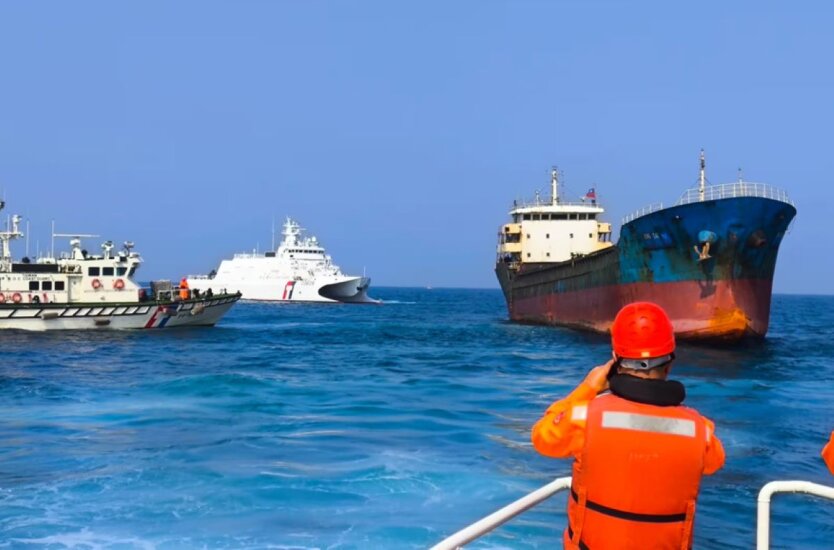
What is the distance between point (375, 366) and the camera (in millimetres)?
25500

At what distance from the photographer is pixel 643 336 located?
3.10 m

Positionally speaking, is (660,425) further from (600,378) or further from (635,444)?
(600,378)

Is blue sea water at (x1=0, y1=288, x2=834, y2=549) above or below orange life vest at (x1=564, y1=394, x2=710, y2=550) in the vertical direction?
below

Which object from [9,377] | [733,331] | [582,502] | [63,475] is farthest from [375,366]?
[582,502]

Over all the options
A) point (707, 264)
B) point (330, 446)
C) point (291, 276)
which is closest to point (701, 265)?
point (707, 264)

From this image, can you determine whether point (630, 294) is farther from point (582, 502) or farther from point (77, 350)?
point (582, 502)

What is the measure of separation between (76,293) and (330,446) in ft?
87.9

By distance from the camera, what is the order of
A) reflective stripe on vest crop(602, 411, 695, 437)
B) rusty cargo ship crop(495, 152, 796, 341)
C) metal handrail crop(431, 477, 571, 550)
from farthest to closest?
rusty cargo ship crop(495, 152, 796, 341) < metal handrail crop(431, 477, 571, 550) < reflective stripe on vest crop(602, 411, 695, 437)

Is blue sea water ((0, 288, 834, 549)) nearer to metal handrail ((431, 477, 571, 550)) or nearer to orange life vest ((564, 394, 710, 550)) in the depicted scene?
metal handrail ((431, 477, 571, 550))

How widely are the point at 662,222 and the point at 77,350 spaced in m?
21.1

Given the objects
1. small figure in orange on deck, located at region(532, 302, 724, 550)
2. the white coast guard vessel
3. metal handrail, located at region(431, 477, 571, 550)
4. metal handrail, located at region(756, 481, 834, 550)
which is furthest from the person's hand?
the white coast guard vessel

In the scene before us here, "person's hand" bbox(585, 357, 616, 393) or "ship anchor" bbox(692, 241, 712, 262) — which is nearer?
"person's hand" bbox(585, 357, 616, 393)

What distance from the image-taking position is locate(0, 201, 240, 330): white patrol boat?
114 feet

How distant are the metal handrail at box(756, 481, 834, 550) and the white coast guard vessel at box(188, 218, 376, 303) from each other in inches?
2945
